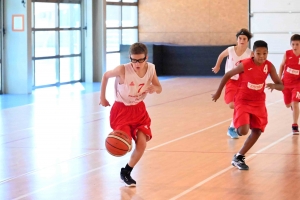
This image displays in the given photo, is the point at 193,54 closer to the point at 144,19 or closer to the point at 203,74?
the point at 203,74

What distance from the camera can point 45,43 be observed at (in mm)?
17859

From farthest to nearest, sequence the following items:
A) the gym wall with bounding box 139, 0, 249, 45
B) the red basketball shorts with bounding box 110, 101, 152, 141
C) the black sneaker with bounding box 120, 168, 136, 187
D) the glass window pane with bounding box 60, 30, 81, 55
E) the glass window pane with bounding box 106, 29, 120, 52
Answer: the gym wall with bounding box 139, 0, 249, 45, the glass window pane with bounding box 106, 29, 120, 52, the glass window pane with bounding box 60, 30, 81, 55, the red basketball shorts with bounding box 110, 101, 152, 141, the black sneaker with bounding box 120, 168, 136, 187

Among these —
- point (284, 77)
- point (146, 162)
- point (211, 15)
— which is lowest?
point (146, 162)

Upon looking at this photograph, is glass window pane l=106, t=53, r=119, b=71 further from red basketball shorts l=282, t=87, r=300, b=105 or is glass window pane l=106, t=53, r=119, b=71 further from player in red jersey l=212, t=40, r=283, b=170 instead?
player in red jersey l=212, t=40, r=283, b=170

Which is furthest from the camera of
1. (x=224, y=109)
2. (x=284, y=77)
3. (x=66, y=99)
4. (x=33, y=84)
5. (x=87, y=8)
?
(x=87, y=8)

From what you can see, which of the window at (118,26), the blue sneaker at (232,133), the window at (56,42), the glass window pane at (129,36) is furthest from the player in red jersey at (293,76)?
the glass window pane at (129,36)

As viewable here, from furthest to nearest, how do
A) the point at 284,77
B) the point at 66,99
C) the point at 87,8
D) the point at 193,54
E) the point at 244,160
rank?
1. the point at 193,54
2. the point at 87,8
3. the point at 66,99
4. the point at 284,77
5. the point at 244,160

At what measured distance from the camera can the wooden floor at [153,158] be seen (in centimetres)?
643

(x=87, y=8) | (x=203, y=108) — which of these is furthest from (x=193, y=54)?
(x=203, y=108)

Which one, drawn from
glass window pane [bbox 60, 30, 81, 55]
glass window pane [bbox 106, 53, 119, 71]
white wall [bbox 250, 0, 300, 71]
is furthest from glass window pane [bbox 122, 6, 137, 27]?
white wall [bbox 250, 0, 300, 71]

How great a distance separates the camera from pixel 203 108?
1322 centimetres

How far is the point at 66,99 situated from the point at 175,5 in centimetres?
846

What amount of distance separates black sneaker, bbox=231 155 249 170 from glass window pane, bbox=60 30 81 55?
459 inches

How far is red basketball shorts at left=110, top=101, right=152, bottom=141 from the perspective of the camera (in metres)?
6.74
